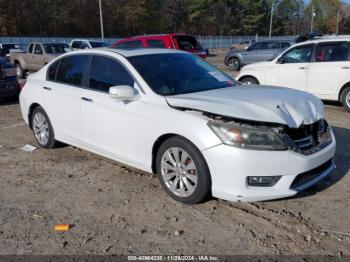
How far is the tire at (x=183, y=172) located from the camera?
3.75m

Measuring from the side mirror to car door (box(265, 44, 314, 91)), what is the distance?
233 inches

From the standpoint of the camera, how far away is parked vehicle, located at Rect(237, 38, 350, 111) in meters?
8.45

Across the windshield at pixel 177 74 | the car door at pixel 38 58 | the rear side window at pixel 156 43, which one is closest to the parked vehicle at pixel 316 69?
the windshield at pixel 177 74

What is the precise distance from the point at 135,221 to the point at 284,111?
6.04 ft

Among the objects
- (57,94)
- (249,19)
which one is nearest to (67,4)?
(249,19)

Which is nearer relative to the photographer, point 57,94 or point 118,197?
point 118,197

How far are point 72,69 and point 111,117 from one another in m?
1.27

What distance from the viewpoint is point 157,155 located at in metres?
4.19

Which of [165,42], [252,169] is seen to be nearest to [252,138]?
[252,169]

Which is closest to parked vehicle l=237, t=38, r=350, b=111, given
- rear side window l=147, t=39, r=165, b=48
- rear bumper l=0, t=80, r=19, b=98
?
rear side window l=147, t=39, r=165, b=48

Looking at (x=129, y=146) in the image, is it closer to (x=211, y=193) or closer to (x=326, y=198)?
(x=211, y=193)

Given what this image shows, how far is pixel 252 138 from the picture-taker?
3562mm

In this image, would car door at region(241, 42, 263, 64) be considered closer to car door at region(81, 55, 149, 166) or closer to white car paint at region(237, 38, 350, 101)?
white car paint at region(237, 38, 350, 101)

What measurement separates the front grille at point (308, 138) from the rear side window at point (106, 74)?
1.91m
